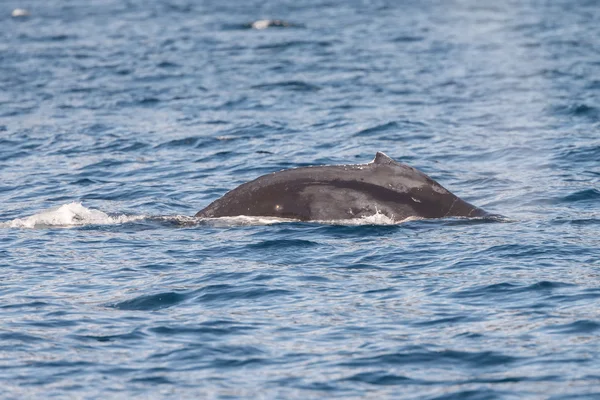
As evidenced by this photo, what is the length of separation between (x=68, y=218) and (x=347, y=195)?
436 cm

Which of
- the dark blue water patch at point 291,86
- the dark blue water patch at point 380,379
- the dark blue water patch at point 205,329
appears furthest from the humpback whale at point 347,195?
the dark blue water patch at point 291,86

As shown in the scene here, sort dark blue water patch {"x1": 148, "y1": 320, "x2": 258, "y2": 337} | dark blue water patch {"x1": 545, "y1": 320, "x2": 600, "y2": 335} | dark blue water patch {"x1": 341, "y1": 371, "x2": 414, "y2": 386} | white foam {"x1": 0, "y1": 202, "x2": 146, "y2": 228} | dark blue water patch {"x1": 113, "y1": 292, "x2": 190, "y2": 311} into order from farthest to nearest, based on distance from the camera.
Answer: white foam {"x1": 0, "y1": 202, "x2": 146, "y2": 228} → dark blue water patch {"x1": 113, "y1": 292, "x2": 190, "y2": 311} → dark blue water patch {"x1": 148, "y1": 320, "x2": 258, "y2": 337} → dark blue water patch {"x1": 545, "y1": 320, "x2": 600, "y2": 335} → dark blue water patch {"x1": 341, "y1": 371, "x2": 414, "y2": 386}

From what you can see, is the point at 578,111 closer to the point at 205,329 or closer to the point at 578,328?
the point at 578,328

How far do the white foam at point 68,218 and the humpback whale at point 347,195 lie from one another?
2086mm

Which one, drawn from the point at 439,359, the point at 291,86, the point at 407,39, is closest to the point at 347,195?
the point at 439,359

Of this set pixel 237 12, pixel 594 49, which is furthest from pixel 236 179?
pixel 237 12

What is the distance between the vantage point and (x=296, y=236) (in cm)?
1587

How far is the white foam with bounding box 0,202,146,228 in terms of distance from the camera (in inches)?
687

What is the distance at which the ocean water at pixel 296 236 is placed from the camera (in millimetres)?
11133

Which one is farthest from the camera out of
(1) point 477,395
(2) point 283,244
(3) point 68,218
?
(3) point 68,218

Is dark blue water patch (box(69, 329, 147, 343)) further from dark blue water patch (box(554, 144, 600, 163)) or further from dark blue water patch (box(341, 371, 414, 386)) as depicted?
dark blue water patch (box(554, 144, 600, 163))

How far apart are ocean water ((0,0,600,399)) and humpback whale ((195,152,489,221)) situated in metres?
0.18

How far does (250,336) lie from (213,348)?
1.72ft

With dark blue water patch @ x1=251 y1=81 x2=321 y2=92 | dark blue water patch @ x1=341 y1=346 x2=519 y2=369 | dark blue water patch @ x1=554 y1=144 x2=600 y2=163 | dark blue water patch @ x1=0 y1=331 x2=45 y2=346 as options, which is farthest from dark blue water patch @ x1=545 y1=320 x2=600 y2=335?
dark blue water patch @ x1=251 y1=81 x2=321 y2=92
